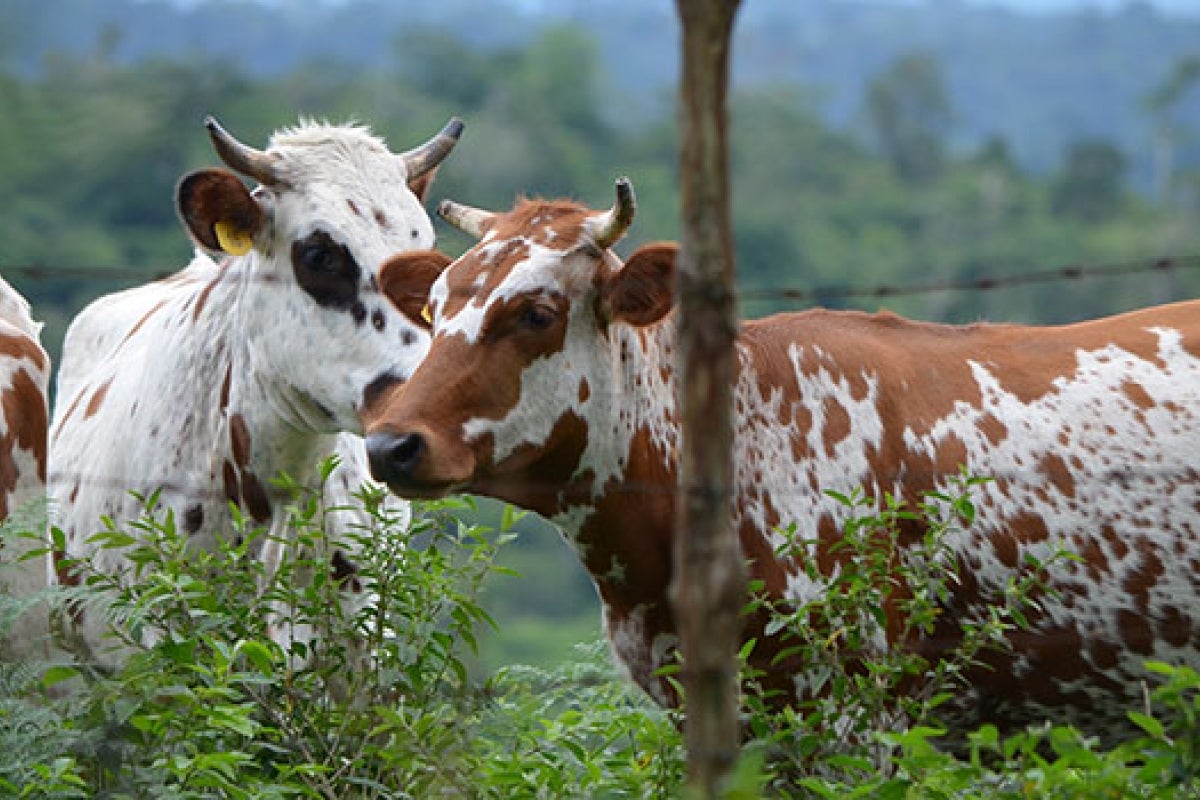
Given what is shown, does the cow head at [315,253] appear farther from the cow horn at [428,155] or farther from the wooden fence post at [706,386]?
the wooden fence post at [706,386]

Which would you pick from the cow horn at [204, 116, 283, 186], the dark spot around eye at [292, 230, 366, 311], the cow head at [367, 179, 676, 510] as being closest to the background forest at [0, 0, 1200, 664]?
the cow horn at [204, 116, 283, 186]

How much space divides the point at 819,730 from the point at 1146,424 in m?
1.47

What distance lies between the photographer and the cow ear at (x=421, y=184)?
791cm

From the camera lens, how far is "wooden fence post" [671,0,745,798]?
13.1ft

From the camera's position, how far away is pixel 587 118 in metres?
95.7

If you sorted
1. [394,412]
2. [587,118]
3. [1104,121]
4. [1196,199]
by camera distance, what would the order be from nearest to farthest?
[394,412] < [1196,199] < [587,118] < [1104,121]

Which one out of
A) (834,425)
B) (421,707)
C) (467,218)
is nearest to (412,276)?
(467,218)

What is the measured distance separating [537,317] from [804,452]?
905 mm

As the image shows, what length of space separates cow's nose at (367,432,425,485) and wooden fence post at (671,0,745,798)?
6.37 feet

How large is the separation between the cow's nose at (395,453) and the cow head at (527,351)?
1 cm

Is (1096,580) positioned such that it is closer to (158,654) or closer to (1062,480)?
(1062,480)

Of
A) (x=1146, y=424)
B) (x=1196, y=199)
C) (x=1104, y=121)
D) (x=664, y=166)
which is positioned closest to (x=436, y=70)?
(x=664, y=166)

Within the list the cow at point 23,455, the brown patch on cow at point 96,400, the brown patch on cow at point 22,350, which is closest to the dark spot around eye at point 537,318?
the brown patch on cow at point 96,400

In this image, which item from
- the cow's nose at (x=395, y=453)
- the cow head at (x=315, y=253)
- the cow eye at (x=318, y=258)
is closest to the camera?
the cow's nose at (x=395, y=453)
